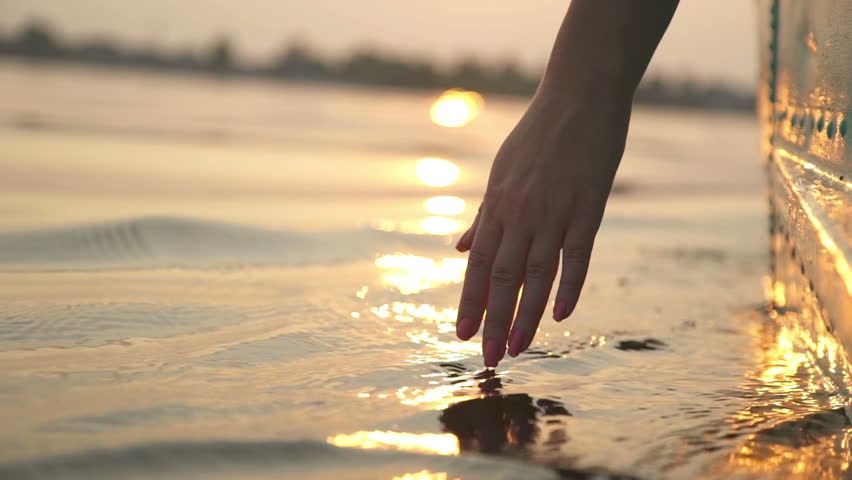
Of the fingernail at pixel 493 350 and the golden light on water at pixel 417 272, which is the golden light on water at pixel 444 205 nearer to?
the golden light on water at pixel 417 272

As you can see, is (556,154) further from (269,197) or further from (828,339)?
(269,197)

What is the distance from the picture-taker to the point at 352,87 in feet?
57.6

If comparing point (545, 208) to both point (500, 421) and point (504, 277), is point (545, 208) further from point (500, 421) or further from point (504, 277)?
point (500, 421)

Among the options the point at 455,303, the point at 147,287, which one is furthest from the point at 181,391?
the point at 455,303

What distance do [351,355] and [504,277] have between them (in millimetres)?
326

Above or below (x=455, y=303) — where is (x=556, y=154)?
above

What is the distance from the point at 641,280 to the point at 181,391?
1340 mm

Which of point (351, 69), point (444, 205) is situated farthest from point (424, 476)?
point (351, 69)

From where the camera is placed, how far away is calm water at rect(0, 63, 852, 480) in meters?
0.93

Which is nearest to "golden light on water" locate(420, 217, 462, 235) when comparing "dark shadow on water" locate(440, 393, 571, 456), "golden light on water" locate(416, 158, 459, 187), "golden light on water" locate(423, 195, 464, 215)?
"golden light on water" locate(423, 195, 464, 215)

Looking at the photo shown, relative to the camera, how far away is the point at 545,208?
1.05 metres

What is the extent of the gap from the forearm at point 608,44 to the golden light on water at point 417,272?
0.79 metres

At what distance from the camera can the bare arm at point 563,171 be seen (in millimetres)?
1053

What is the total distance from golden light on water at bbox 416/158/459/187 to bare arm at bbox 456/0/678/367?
10.1 ft
